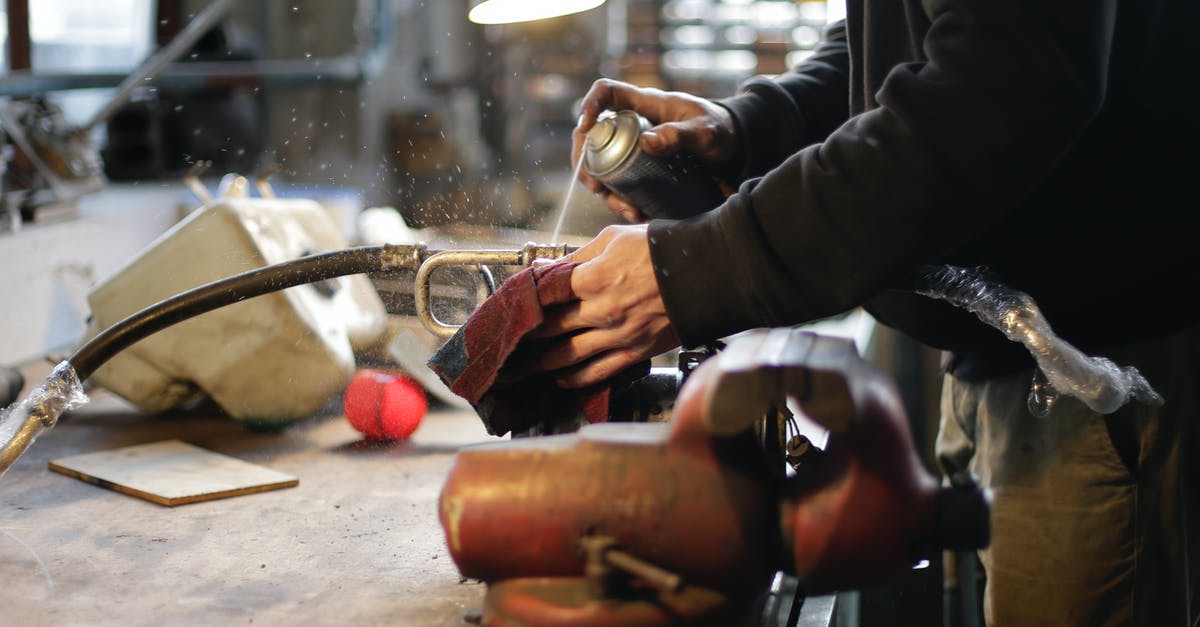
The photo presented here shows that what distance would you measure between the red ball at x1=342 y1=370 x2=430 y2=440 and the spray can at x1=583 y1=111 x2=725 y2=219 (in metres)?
0.55

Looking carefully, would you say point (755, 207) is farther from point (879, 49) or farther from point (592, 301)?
point (879, 49)

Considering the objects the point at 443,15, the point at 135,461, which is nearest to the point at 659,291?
the point at 135,461

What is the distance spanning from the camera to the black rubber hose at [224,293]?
1.39 meters

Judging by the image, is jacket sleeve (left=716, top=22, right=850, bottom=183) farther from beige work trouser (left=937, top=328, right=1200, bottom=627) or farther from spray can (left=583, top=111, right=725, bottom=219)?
beige work trouser (left=937, top=328, right=1200, bottom=627)

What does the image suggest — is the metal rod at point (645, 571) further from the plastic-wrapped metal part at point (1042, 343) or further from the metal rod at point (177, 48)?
the metal rod at point (177, 48)

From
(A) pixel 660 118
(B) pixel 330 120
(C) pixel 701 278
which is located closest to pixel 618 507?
(C) pixel 701 278

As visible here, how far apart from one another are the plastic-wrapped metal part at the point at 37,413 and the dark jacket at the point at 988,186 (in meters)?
0.92

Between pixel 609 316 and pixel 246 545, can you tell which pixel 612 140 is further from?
pixel 246 545

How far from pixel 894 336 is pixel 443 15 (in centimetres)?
599

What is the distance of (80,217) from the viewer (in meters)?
2.51

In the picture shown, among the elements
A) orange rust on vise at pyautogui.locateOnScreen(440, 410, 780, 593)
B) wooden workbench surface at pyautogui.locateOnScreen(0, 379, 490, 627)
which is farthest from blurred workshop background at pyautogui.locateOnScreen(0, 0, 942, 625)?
orange rust on vise at pyautogui.locateOnScreen(440, 410, 780, 593)

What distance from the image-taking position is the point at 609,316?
1.06 meters

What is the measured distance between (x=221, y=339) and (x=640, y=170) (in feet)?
2.73

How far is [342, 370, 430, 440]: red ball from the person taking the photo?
176cm
